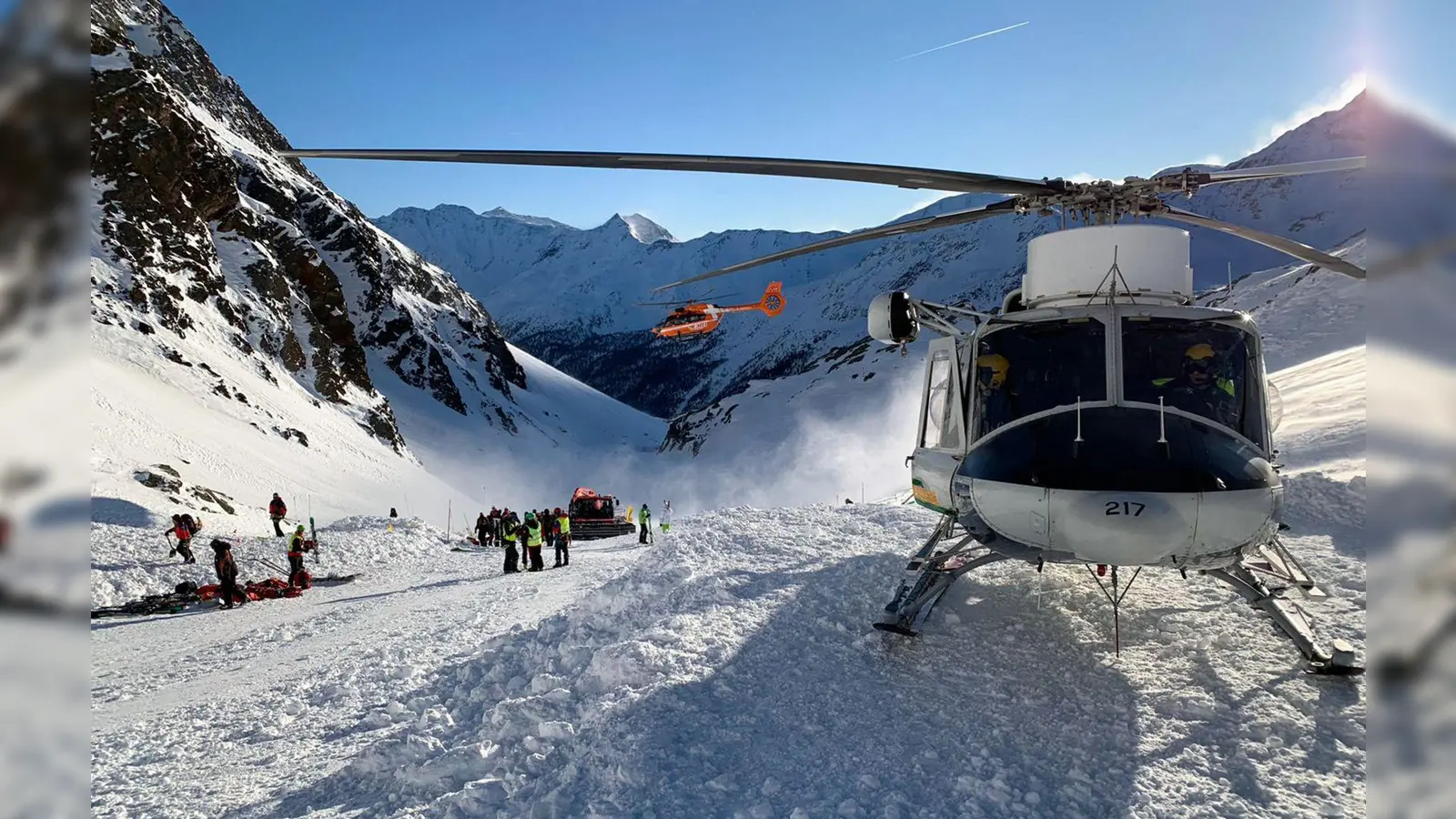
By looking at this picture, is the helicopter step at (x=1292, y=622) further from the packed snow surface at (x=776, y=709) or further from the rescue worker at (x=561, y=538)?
the rescue worker at (x=561, y=538)

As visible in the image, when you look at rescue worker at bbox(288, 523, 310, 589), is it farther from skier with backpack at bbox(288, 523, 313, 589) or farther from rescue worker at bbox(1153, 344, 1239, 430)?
rescue worker at bbox(1153, 344, 1239, 430)

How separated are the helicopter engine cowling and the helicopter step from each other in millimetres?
3277

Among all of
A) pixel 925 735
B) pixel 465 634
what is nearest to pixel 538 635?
pixel 465 634

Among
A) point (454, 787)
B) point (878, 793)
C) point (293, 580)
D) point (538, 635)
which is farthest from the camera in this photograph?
point (293, 580)

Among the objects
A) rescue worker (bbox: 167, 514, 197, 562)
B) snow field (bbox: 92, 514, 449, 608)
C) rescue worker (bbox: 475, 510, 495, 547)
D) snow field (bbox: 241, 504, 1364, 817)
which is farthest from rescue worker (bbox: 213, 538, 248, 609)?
rescue worker (bbox: 475, 510, 495, 547)

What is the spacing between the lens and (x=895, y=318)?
757 cm

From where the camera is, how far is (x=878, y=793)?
15.4ft

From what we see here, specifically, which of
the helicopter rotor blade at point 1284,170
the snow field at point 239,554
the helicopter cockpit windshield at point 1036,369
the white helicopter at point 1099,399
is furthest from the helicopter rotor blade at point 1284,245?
the snow field at point 239,554

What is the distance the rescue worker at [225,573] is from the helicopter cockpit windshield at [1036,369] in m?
14.1

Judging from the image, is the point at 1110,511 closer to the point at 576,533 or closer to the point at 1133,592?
the point at 1133,592

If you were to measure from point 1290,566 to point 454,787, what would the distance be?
727 cm

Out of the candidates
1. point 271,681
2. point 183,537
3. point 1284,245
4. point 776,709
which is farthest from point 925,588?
point 183,537

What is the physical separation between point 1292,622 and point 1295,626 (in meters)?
0.04

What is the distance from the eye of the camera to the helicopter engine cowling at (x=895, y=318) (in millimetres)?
7574
